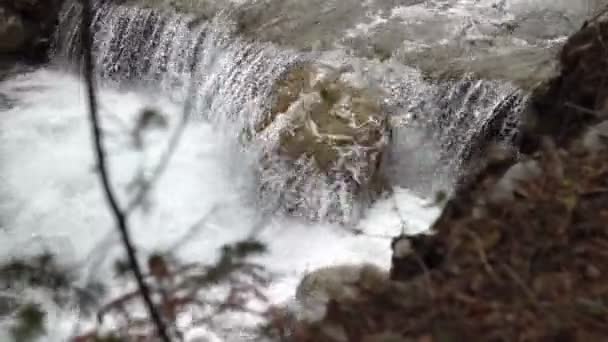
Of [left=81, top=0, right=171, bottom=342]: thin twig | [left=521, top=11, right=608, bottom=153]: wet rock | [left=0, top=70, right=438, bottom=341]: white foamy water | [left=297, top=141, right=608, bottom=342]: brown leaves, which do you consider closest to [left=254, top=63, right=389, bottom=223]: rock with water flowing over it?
[left=0, top=70, right=438, bottom=341]: white foamy water

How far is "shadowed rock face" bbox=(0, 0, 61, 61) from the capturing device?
7203mm

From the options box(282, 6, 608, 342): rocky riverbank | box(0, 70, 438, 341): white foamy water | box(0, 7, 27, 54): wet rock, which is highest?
box(0, 7, 27, 54): wet rock

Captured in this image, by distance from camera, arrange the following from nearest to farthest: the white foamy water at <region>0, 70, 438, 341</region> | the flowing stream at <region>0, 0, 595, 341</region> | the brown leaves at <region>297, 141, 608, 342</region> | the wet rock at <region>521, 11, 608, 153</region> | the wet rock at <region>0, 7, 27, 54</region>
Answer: the brown leaves at <region>297, 141, 608, 342</region>, the wet rock at <region>521, 11, 608, 153</region>, the white foamy water at <region>0, 70, 438, 341</region>, the flowing stream at <region>0, 0, 595, 341</region>, the wet rock at <region>0, 7, 27, 54</region>

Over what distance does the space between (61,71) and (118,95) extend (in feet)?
3.04

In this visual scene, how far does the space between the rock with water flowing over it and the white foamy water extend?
0.17m

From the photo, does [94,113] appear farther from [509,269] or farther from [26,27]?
[26,27]

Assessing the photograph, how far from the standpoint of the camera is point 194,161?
6020mm

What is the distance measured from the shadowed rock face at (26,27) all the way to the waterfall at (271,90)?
31 cm

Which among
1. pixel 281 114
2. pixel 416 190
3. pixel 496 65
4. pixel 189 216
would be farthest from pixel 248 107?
pixel 496 65

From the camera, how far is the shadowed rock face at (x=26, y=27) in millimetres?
7203

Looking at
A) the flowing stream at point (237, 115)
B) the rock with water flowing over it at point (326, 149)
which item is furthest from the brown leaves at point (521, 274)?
the rock with water flowing over it at point (326, 149)

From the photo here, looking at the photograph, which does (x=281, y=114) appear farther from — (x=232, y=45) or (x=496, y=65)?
(x=496, y=65)

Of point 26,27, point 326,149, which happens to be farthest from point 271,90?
point 26,27

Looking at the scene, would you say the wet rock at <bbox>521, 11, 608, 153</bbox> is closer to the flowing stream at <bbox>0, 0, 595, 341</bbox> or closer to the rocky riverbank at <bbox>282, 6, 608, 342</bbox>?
the rocky riverbank at <bbox>282, 6, 608, 342</bbox>
